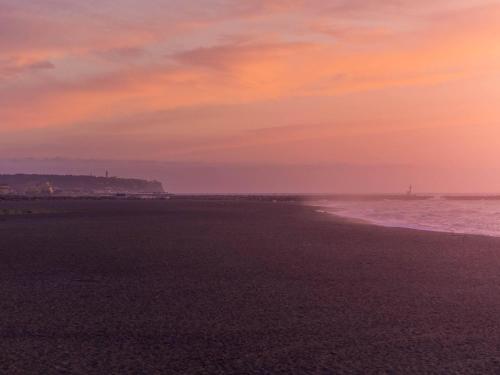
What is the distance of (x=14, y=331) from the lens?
9.45 metres

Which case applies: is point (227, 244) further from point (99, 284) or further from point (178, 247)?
point (99, 284)

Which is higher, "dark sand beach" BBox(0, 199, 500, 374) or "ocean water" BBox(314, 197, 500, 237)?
"ocean water" BBox(314, 197, 500, 237)

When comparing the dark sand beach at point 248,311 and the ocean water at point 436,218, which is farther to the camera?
the ocean water at point 436,218

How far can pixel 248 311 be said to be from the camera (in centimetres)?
1114

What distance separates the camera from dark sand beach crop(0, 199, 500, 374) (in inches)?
316

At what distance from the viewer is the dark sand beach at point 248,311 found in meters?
8.04

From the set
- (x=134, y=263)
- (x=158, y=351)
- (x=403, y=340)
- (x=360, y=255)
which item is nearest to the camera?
(x=158, y=351)

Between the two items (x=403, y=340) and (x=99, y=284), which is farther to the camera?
(x=99, y=284)

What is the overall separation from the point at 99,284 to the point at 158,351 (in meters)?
6.32

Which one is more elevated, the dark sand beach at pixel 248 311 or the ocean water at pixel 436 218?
the ocean water at pixel 436 218

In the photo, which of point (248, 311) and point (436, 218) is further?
point (436, 218)

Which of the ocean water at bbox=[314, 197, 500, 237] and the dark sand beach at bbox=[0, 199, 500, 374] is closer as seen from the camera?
the dark sand beach at bbox=[0, 199, 500, 374]

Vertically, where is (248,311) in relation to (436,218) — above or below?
below

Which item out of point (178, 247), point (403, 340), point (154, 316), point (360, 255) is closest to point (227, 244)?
point (178, 247)
